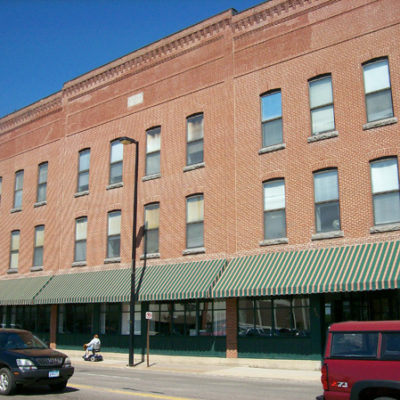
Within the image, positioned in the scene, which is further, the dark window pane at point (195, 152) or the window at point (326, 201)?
the dark window pane at point (195, 152)

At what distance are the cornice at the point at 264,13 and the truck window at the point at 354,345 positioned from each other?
17.2 meters

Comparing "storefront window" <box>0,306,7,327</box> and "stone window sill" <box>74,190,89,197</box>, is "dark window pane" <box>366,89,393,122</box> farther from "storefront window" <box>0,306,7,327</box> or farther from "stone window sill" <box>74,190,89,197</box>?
"storefront window" <box>0,306,7,327</box>

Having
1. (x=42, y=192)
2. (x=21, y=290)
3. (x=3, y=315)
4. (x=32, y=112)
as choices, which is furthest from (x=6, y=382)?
(x=32, y=112)

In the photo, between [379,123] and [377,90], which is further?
[377,90]

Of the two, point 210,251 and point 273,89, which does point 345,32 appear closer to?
point 273,89

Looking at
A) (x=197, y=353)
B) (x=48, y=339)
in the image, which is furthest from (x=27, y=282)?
(x=197, y=353)

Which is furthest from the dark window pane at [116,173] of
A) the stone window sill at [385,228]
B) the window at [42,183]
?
the stone window sill at [385,228]

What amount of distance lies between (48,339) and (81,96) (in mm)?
14112

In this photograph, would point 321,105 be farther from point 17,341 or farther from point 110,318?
point 110,318

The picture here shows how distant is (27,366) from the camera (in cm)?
1319

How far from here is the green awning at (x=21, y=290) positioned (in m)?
29.8

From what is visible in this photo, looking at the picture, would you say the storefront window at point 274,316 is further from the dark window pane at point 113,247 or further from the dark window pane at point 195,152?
the dark window pane at point 113,247

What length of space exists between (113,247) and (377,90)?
1510 cm

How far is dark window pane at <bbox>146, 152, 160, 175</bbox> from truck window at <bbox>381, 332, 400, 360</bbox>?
1894 centimetres
